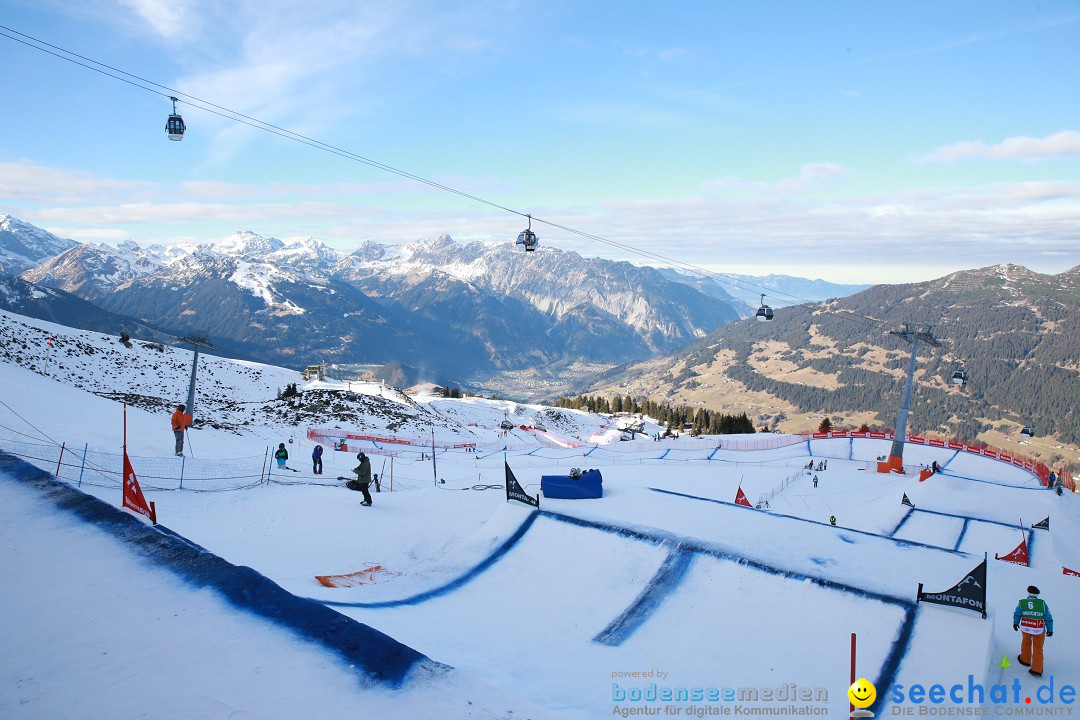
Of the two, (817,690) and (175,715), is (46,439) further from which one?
(817,690)

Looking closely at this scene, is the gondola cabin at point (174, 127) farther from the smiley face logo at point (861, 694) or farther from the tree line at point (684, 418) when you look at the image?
the tree line at point (684, 418)

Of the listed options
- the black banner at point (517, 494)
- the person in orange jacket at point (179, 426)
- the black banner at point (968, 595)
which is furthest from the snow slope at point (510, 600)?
the person in orange jacket at point (179, 426)

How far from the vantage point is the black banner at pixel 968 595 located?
10.3 m

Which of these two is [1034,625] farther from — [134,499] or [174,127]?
[174,127]

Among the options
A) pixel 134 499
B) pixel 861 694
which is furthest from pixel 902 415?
pixel 134 499

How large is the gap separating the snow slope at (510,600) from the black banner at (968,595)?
0.59 ft

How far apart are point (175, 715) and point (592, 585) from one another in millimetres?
8279

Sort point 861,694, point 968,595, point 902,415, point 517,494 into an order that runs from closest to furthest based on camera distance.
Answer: point 861,694 < point 968,595 < point 517,494 < point 902,415

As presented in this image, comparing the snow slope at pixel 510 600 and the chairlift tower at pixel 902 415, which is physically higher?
the chairlift tower at pixel 902 415

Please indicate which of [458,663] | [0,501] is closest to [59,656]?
[458,663]

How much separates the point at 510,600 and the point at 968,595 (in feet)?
27.8

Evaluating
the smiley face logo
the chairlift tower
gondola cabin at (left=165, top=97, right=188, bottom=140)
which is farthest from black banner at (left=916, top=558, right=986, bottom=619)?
the chairlift tower

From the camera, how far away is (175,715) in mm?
6695

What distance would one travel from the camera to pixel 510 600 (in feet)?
41.2
